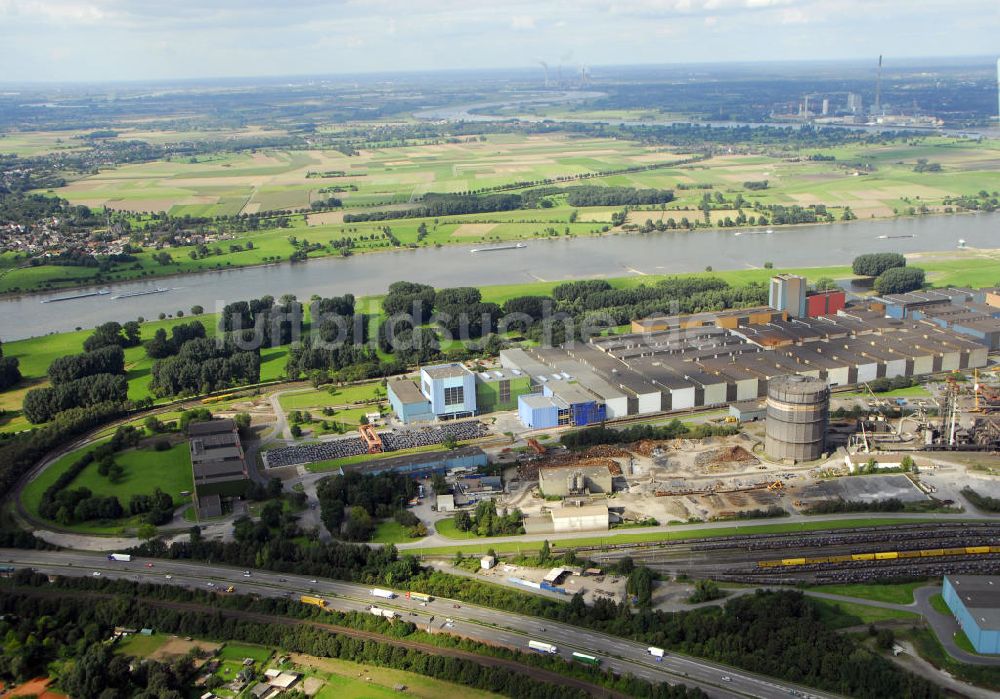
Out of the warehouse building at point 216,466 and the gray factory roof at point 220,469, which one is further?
the gray factory roof at point 220,469

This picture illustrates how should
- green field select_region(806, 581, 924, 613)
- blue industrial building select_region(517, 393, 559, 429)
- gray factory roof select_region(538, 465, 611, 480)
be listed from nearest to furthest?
green field select_region(806, 581, 924, 613), gray factory roof select_region(538, 465, 611, 480), blue industrial building select_region(517, 393, 559, 429)

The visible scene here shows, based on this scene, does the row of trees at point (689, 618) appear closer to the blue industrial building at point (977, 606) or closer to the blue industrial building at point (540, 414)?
the blue industrial building at point (977, 606)

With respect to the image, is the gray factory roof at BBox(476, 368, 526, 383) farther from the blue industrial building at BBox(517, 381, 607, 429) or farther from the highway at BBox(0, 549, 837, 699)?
the highway at BBox(0, 549, 837, 699)

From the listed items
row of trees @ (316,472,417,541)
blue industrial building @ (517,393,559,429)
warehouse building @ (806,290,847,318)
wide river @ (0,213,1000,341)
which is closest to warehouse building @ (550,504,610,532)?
row of trees @ (316,472,417,541)

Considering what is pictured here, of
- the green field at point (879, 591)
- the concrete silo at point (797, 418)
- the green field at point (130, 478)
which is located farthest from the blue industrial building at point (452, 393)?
the green field at point (879, 591)

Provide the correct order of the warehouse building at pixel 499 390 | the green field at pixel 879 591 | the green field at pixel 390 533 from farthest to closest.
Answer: the warehouse building at pixel 499 390, the green field at pixel 390 533, the green field at pixel 879 591

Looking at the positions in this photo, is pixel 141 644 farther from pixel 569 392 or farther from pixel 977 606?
pixel 977 606

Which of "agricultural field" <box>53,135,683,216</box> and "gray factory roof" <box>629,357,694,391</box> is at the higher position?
"agricultural field" <box>53,135,683,216</box>
